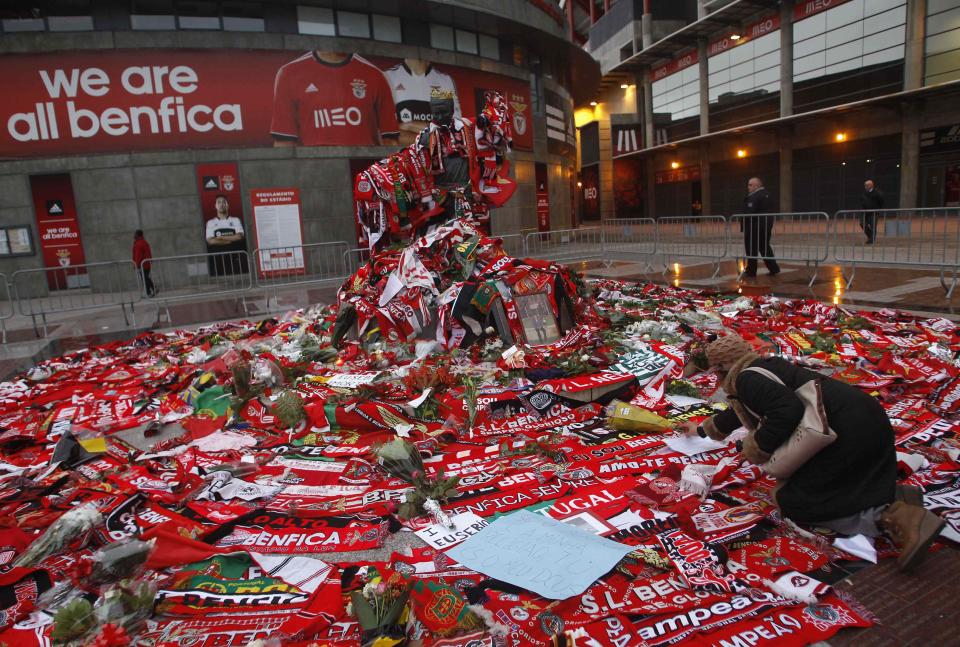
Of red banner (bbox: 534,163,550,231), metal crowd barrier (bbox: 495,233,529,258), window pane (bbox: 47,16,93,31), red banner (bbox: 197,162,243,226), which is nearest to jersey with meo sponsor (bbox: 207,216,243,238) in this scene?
red banner (bbox: 197,162,243,226)

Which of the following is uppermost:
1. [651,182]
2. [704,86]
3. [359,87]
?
[704,86]

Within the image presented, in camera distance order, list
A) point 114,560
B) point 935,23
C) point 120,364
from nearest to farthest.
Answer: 1. point 114,560
2. point 120,364
3. point 935,23

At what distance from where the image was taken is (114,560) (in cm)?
307

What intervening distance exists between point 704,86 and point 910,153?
11619mm

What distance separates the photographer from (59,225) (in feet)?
51.7

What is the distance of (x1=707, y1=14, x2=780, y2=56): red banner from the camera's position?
27.2 metres

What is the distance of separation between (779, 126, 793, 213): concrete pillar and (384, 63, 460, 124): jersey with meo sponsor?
1711cm

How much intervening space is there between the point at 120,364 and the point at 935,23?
27.0 meters

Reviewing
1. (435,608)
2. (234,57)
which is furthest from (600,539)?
(234,57)

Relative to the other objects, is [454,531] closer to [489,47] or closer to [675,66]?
[489,47]

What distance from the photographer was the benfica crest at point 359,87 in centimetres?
1762

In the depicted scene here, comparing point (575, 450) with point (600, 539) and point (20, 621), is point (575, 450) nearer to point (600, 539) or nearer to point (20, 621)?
point (600, 539)

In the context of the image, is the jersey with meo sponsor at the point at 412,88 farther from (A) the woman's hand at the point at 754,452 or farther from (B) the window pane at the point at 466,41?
(A) the woman's hand at the point at 754,452

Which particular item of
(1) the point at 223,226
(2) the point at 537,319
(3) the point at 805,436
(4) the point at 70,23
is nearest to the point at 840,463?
(3) the point at 805,436
